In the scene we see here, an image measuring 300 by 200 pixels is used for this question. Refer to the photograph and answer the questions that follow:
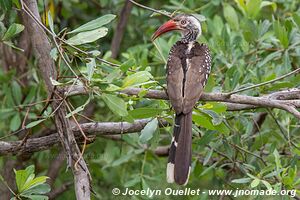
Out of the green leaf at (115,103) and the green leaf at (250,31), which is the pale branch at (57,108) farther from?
the green leaf at (250,31)

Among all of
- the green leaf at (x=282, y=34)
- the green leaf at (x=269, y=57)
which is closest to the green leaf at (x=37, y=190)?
the green leaf at (x=269, y=57)

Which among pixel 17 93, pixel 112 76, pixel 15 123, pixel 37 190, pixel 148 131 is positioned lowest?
pixel 15 123

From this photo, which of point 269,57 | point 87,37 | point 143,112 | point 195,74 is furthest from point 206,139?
point 87,37

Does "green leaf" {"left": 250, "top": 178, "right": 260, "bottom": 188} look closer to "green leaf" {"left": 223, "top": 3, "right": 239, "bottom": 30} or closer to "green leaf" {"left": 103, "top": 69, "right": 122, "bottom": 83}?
"green leaf" {"left": 103, "top": 69, "right": 122, "bottom": 83}

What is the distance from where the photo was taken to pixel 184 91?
369cm

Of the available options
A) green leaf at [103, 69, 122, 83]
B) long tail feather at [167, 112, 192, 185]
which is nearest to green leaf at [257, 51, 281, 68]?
long tail feather at [167, 112, 192, 185]

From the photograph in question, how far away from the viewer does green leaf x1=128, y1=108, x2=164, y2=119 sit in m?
3.50

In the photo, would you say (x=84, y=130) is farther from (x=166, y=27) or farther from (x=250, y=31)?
(x=250, y=31)

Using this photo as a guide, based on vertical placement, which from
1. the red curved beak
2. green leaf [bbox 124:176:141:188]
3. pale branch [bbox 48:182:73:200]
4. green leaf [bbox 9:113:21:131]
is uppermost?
the red curved beak

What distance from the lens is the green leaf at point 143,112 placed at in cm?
350

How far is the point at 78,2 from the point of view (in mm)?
5879

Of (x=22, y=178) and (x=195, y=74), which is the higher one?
(x=195, y=74)

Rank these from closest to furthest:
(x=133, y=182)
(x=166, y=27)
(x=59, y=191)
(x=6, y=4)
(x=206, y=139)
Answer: (x=6, y=4) < (x=206, y=139) < (x=166, y=27) < (x=133, y=182) < (x=59, y=191)

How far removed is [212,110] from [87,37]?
73 centimetres
